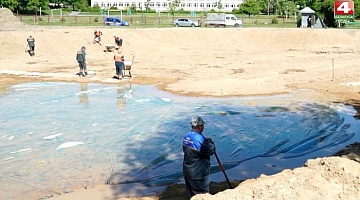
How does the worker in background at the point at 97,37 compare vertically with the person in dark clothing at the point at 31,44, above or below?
above

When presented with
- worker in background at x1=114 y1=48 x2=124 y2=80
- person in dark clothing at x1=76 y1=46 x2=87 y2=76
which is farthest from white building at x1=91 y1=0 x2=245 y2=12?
worker in background at x1=114 y1=48 x2=124 y2=80

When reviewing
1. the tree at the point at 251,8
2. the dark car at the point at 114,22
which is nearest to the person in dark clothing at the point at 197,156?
the dark car at the point at 114,22

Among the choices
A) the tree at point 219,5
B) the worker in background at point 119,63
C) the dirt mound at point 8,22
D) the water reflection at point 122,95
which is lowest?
the water reflection at point 122,95

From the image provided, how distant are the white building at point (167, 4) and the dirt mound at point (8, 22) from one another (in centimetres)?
6277

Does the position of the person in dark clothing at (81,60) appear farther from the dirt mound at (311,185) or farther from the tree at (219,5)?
the tree at (219,5)

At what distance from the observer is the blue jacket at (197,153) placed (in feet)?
24.9

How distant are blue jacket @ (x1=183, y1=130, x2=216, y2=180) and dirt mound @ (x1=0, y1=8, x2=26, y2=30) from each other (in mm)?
41725

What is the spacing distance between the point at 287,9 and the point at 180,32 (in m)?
Answer: 52.3

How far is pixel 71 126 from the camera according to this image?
51.4 feet

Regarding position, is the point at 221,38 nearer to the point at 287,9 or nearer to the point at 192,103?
the point at 192,103

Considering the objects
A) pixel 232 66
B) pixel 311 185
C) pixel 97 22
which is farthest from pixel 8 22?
pixel 311 185

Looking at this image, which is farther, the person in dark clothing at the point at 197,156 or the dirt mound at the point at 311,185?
the person in dark clothing at the point at 197,156

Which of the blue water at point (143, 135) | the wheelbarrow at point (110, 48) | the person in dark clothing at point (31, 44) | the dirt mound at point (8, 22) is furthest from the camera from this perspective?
the dirt mound at point (8, 22)

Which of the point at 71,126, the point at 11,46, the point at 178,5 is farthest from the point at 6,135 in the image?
the point at 178,5
